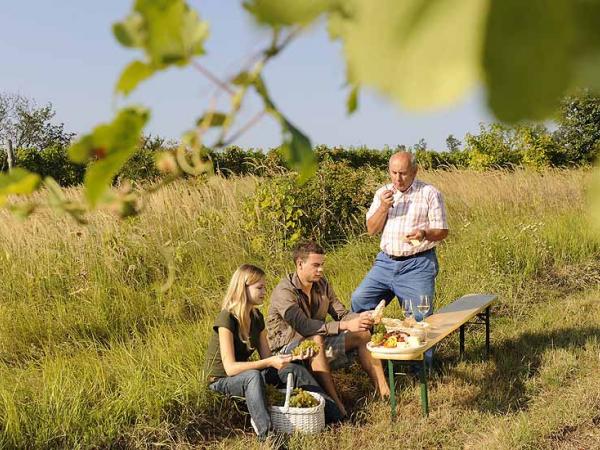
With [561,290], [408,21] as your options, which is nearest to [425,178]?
[561,290]

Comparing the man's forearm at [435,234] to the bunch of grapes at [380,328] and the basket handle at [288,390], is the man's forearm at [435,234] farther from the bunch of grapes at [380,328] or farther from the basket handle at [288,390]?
the basket handle at [288,390]

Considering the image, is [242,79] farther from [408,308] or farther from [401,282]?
[401,282]

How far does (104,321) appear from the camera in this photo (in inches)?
217

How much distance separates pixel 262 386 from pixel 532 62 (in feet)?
13.4

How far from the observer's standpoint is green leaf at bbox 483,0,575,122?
0.67 ft

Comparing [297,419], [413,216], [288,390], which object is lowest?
[297,419]

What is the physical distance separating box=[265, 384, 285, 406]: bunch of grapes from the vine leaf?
423 centimetres

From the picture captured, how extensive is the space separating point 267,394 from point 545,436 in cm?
169

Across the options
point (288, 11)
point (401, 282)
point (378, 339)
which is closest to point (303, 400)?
point (378, 339)

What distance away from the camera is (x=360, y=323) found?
472cm

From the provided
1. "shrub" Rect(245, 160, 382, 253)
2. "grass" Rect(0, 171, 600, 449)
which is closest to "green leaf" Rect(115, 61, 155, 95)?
"grass" Rect(0, 171, 600, 449)

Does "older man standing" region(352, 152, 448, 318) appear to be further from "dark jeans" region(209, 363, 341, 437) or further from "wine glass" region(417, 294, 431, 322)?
"dark jeans" region(209, 363, 341, 437)

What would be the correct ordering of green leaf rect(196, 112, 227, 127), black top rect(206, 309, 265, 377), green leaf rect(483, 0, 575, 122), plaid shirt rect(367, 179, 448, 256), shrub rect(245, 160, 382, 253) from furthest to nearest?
shrub rect(245, 160, 382, 253)
plaid shirt rect(367, 179, 448, 256)
black top rect(206, 309, 265, 377)
green leaf rect(196, 112, 227, 127)
green leaf rect(483, 0, 575, 122)

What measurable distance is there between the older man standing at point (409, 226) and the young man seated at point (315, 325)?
1.42 ft
